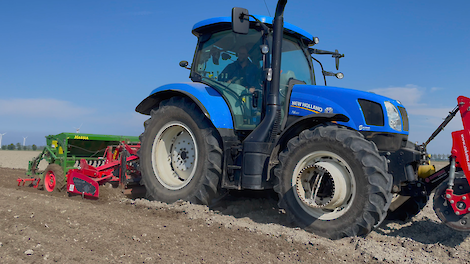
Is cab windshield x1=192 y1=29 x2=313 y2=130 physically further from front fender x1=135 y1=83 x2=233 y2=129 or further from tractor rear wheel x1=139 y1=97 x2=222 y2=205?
tractor rear wheel x1=139 y1=97 x2=222 y2=205

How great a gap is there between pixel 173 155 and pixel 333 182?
2632 mm

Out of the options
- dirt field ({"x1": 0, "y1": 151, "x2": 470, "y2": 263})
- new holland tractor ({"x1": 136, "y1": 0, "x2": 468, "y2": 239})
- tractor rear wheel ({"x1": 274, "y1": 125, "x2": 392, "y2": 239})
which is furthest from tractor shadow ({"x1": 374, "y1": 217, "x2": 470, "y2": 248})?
tractor rear wheel ({"x1": 274, "y1": 125, "x2": 392, "y2": 239})

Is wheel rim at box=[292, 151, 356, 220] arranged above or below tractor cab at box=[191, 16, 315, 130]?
below

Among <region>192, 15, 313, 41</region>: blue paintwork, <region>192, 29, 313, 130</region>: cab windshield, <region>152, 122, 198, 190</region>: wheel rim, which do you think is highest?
<region>192, 15, 313, 41</region>: blue paintwork

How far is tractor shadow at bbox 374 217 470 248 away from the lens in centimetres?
391

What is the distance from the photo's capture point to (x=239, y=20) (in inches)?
164

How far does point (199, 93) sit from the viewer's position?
4.90m

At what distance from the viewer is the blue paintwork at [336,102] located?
13.2 feet

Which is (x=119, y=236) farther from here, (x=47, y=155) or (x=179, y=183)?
(x=47, y=155)

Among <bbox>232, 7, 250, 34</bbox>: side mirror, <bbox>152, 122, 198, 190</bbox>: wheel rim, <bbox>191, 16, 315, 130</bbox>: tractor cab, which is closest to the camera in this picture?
<bbox>232, 7, 250, 34</bbox>: side mirror

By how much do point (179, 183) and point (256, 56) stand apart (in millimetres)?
2158

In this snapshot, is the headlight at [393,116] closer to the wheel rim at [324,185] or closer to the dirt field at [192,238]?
the wheel rim at [324,185]

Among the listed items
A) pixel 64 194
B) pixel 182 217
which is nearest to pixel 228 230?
pixel 182 217

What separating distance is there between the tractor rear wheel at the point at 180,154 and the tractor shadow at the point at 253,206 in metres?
0.48
